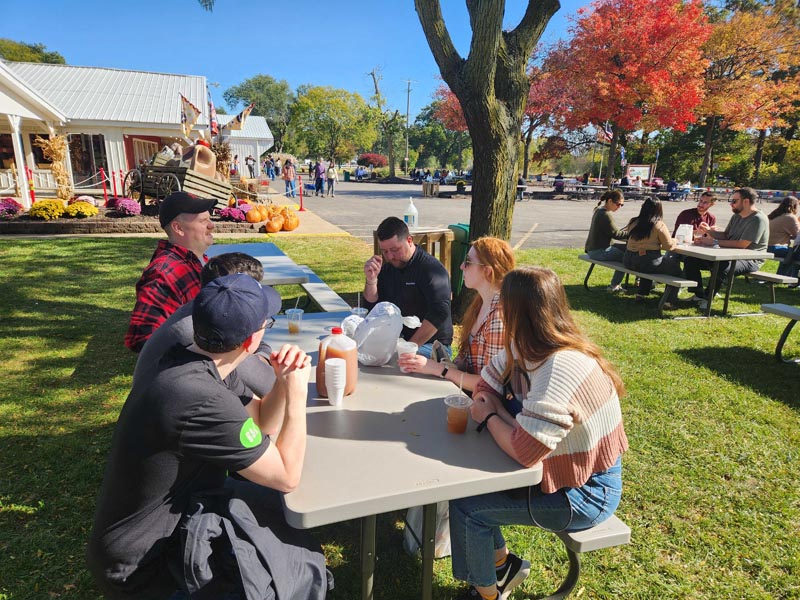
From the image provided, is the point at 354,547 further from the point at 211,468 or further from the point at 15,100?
the point at 15,100

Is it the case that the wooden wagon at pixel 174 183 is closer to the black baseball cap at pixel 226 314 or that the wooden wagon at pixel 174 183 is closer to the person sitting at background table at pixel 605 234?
the person sitting at background table at pixel 605 234

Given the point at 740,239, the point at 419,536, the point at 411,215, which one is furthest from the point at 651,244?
the point at 419,536

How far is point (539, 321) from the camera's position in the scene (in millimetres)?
1817

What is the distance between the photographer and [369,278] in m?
3.67

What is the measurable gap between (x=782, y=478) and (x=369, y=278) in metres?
3.12

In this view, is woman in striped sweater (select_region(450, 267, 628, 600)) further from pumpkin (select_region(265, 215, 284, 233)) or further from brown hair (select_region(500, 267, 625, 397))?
pumpkin (select_region(265, 215, 284, 233))

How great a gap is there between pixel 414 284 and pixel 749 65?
3129cm

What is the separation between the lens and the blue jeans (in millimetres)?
1871

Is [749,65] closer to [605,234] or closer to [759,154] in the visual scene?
[759,154]

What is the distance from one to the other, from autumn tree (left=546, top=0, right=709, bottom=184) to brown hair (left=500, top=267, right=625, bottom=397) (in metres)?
19.4

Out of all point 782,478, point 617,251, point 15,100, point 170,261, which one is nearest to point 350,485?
point 170,261

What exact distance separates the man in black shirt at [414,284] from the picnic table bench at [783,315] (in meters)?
3.51

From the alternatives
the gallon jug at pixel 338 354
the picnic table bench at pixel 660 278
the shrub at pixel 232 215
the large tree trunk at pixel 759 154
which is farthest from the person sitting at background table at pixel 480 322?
the large tree trunk at pixel 759 154

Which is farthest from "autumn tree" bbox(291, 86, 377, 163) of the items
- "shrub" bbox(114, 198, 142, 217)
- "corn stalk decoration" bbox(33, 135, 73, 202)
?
"shrub" bbox(114, 198, 142, 217)
